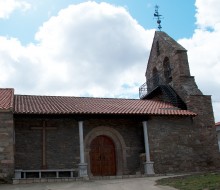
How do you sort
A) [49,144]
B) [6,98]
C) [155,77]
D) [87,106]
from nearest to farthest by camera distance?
[49,144], [6,98], [87,106], [155,77]

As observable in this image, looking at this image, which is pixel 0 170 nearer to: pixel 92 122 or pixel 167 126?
pixel 92 122

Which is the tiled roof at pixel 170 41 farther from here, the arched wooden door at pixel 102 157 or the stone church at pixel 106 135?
the arched wooden door at pixel 102 157

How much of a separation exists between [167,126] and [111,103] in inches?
129

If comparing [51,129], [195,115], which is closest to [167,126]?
[195,115]

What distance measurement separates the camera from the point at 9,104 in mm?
14352

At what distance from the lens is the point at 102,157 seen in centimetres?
1659

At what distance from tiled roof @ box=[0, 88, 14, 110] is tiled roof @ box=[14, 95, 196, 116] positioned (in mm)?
413

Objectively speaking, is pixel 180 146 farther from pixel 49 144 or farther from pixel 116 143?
pixel 49 144

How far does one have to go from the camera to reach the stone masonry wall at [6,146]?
1282cm

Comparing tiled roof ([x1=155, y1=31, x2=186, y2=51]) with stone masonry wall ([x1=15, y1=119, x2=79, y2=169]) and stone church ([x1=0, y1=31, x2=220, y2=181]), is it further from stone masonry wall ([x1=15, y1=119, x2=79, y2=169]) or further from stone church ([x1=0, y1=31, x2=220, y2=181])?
stone masonry wall ([x1=15, y1=119, x2=79, y2=169])

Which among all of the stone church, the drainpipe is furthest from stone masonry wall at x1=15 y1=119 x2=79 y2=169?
the drainpipe

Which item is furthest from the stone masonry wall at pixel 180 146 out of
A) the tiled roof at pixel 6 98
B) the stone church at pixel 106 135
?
the tiled roof at pixel 6 98

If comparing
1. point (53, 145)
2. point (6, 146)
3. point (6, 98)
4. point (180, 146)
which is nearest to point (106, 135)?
point (53, 145)

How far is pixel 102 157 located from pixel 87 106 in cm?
254
